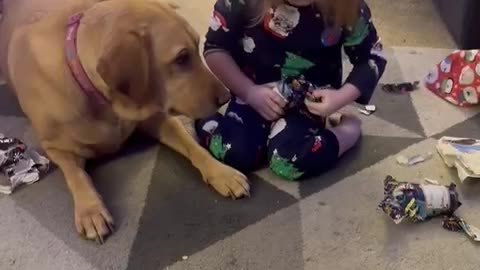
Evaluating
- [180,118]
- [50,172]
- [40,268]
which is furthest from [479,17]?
[40,268]

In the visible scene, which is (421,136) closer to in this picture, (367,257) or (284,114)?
(284,114)

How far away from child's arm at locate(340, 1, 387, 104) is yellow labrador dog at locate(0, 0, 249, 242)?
0.28 meters

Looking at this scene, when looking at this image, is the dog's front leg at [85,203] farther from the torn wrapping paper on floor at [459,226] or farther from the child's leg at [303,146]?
the torn wrapping paper on floor at [459,226]

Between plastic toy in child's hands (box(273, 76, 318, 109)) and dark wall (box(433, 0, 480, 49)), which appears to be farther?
dark wall (box(433, 0, 480, 49))

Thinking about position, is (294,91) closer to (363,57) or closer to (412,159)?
(363,57)

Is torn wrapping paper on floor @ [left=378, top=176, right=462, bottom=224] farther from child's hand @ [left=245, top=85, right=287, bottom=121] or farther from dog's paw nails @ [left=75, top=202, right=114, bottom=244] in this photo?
dog's paw nails @ [left=75, top=202, right=114, bottom=244]

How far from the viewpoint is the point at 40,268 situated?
1166 mm

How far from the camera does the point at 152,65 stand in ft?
3.89

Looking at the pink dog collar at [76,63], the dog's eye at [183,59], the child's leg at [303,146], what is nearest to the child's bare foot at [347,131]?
the child's leg at [303,146]

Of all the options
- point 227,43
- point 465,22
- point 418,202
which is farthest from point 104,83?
point 465,22

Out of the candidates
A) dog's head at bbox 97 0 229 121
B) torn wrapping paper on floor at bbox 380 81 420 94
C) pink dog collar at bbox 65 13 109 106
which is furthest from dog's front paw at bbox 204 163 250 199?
torn wrapping paper on floor at bbox 380 81 420 94

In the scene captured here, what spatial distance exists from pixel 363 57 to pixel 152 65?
458 millimetres

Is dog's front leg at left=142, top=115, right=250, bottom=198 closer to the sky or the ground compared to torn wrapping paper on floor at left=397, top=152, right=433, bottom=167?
closer to the sky

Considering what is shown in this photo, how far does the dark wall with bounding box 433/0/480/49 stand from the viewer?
67.3 inches
